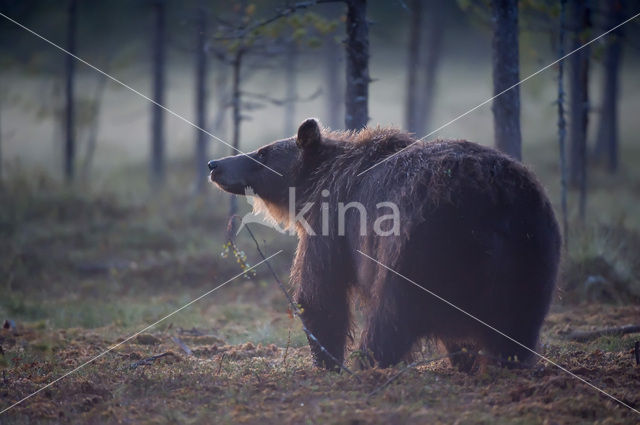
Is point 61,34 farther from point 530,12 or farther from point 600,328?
point 600,328

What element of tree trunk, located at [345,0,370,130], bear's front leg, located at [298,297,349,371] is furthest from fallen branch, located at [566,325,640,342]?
tree trunk, located at [345,0,370,130]

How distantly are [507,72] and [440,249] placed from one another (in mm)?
5174

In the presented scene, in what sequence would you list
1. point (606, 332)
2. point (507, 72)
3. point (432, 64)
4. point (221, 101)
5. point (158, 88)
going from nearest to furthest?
point (606, 332), point (507, 72), point (221, 101), point (158, 88), point (432, 64)

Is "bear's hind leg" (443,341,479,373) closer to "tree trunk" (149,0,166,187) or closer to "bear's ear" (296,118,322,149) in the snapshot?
"bear's ear" (296,118,322,149)

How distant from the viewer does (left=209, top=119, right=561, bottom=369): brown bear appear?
5.18 meters

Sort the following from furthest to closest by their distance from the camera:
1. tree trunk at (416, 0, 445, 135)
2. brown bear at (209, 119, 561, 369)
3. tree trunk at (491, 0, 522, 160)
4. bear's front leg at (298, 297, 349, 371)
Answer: tree trunk at (416, 0, 445, 135)
tree trunk at (491, 0, 522, 160)
bear's front leg at (298, 297, 349, 371)
brown bear at (209, 119, 561, 369)

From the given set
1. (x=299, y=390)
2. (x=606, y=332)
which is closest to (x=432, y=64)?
(x=606, y=332)

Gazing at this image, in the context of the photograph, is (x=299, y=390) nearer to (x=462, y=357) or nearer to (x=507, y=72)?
(x=462, y=357)

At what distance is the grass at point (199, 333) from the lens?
489 centimetres

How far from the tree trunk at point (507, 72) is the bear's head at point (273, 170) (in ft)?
12.2

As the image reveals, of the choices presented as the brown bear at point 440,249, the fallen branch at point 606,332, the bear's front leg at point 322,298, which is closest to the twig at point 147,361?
the bear's front leg at point 322,298

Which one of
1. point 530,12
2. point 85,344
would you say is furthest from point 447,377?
point 530,12

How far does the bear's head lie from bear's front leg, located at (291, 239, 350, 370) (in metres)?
0.81

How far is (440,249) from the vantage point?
5.18m
